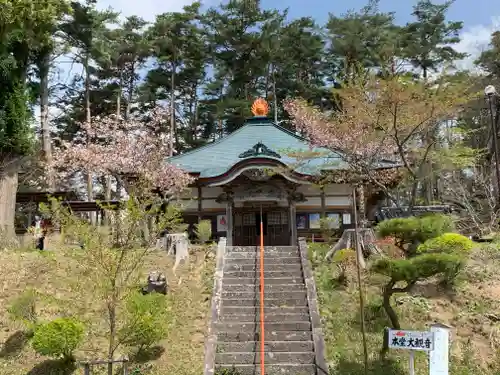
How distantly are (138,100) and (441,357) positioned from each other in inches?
1072

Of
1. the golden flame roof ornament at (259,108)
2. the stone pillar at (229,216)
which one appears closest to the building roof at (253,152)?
the golden flame roof ornament at (259,108)

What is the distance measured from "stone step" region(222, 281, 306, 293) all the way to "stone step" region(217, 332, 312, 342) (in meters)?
1.61

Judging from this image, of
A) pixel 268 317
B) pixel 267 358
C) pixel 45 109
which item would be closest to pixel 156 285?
pixel 268 317

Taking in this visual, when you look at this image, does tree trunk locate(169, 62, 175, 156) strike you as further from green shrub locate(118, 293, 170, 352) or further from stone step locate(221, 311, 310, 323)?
green shrub locate(118, 293, 170, 352)

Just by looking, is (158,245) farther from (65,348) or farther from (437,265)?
(437,265)

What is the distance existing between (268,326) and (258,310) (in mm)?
646

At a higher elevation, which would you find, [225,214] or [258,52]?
[258,52]

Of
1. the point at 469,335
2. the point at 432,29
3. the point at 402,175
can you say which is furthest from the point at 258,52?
the point at 469,335

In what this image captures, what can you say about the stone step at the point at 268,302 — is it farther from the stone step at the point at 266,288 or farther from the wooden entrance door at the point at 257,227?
the wooden entrance door at the point at 257,227

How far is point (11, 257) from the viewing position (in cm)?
1333

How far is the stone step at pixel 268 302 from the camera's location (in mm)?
10844

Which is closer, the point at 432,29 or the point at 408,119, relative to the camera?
the point at 408,119

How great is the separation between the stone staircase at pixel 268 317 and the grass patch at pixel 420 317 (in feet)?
1.29

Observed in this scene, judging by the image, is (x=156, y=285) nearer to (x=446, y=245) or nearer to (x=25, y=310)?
(x=25, y=310)
